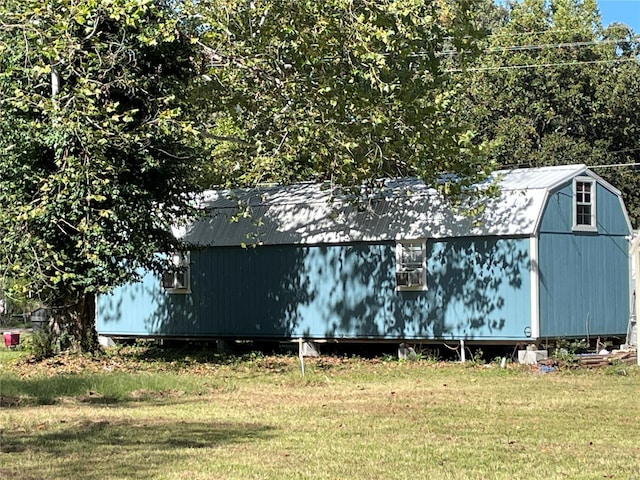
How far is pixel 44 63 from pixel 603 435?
39.6 feet

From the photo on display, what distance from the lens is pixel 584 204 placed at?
2342 cm

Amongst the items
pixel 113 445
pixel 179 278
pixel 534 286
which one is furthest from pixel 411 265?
pixel 113 445

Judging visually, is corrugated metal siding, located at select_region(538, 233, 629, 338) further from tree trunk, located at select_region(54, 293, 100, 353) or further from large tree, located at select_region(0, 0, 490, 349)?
tree trunk, located at select_region(54, 293, 100, 353)

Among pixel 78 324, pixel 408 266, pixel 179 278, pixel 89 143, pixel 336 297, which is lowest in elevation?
pixel 78 324

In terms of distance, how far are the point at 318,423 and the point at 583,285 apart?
12.0m

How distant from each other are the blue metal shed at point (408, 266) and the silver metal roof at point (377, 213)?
34 millimetres

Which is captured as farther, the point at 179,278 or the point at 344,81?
the point at 179,278

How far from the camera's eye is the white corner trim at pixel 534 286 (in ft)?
71.4

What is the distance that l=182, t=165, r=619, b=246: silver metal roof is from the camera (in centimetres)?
2242

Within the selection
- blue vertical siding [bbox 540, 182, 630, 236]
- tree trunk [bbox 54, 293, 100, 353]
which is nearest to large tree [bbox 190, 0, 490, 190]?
blue vertical siding [bbox 540, 182, 630, 236]

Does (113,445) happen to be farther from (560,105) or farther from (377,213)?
(560,105)

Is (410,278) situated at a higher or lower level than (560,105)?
lower

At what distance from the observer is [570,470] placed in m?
9.53

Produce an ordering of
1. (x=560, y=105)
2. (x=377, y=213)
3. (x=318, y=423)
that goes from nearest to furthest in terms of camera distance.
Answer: (x=318, y=423), (x=377, y=213), (x=560, y=105)
